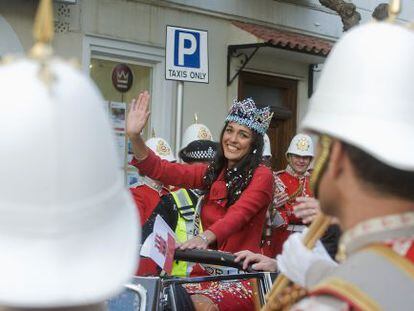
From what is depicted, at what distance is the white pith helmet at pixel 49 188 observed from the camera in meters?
1.47

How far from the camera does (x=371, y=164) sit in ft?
6.58

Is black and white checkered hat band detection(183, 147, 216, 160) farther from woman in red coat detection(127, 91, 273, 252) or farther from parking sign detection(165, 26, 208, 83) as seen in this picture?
woman in red coat detection(127, 91, 273, 252)

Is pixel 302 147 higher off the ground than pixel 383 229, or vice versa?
pixel 383 229

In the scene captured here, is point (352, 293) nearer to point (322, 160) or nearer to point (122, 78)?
point (322, 160)

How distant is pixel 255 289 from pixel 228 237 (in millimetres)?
657

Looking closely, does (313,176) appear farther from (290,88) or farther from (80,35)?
(290,88)

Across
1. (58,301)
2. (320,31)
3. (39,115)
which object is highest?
(320,31)

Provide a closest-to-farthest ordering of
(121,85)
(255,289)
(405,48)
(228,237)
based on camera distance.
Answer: (405,48) < (255,289) < (228,237) < (121,85)

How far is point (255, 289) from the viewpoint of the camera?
4031 millimetres

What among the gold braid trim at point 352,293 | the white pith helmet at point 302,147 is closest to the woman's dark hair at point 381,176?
the gold braid trim at point 352,293

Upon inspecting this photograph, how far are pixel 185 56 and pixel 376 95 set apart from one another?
5876 millimetres

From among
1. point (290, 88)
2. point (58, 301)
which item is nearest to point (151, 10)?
point (290, 88)

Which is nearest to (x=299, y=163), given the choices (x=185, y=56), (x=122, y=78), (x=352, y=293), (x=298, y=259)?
(x=185, y=56)

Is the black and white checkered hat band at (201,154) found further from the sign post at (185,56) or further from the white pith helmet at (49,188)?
the white pith helmet at (49,188)
